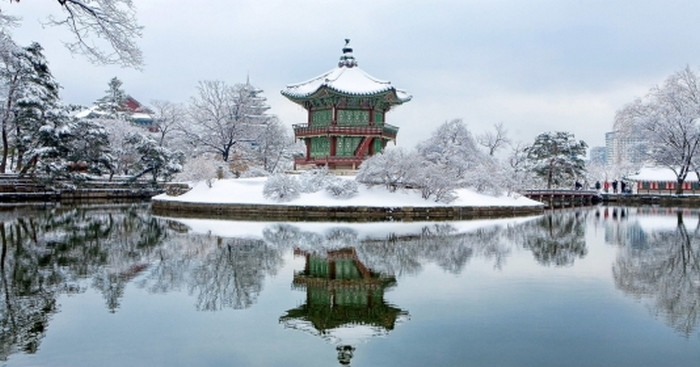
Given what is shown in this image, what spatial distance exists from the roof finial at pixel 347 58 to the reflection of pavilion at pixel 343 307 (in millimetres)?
32599

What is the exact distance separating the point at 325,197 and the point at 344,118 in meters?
13.1

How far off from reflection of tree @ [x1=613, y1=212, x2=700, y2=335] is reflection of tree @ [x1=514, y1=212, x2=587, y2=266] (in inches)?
45.3

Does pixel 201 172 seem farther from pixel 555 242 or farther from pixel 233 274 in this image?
pixel 233 274

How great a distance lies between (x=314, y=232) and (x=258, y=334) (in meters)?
12.9

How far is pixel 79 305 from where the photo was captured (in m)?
8.29

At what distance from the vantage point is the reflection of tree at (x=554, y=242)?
13914 mm

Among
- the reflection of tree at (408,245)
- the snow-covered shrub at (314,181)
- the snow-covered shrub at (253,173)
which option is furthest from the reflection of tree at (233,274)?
the snow-covered shrub at (253,173)

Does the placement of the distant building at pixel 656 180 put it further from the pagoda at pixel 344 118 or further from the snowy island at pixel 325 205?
the snowy island at pixel 325 205

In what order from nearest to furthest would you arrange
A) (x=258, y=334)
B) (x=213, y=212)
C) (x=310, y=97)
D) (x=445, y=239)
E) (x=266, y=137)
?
(x=258, y=334) → (x=445, y=239) → (x=213, y=212) → (x=310, y=97) → (x=266, y=137)

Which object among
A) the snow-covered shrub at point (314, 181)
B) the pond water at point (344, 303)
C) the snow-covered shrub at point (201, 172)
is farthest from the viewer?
the snow-covered shrub at point (201, 172)

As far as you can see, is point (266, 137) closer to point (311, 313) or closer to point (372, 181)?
point (372, 181)

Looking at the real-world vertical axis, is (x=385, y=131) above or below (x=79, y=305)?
above

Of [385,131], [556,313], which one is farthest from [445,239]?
[385,131]

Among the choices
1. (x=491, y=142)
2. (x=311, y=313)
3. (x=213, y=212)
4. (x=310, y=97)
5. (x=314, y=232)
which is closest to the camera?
(x=311, y=313)
